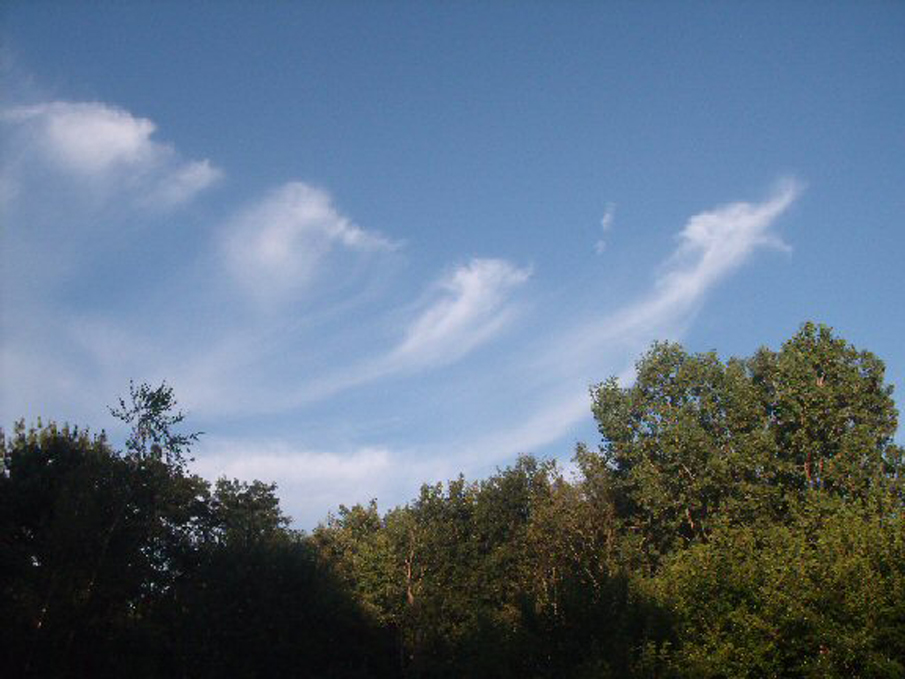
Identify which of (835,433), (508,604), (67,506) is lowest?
(508,604)

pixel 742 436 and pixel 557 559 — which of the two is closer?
pixel 742 436

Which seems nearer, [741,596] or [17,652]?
[741,596]

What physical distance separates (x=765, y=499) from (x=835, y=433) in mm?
5967

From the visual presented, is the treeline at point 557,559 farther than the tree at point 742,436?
No

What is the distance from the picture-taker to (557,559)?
46.8 metres

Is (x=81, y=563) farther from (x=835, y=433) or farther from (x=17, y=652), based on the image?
(x=835, y=433)

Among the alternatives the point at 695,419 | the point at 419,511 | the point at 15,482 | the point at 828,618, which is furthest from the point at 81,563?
the point at 695,419

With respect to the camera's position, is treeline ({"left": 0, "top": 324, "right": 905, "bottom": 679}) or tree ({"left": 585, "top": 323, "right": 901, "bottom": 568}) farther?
tree ({"left": 585, "top": 323, "right": 901, "bottom": 568})

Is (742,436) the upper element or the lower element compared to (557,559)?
upper

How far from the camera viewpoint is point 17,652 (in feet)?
98.8

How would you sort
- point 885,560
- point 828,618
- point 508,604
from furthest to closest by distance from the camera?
point 508,604 → point 885,560 → point 828,618

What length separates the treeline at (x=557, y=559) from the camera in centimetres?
1958

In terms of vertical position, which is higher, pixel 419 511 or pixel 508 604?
pixel 419 511

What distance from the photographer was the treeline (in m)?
19.6
